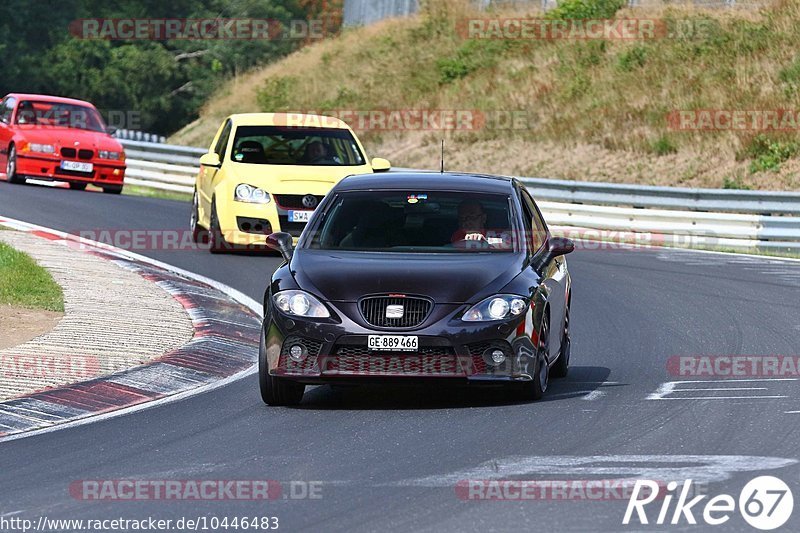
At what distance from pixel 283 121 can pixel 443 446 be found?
1282 centimetres

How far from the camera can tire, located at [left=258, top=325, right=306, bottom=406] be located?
10320 mm

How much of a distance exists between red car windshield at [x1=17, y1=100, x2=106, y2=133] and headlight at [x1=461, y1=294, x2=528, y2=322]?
66.0 ft

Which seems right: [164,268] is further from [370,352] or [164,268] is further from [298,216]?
[370,352]

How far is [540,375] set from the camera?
412 inches

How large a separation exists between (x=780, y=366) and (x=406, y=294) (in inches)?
145

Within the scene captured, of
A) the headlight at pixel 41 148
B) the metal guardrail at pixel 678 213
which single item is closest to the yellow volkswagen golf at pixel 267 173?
the metal guardrail at pixel 678 213

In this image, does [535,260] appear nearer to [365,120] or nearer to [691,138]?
[691,138]

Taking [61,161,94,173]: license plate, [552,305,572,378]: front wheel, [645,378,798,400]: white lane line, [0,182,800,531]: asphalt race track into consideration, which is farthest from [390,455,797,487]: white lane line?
[61,161,94,173]: license plate

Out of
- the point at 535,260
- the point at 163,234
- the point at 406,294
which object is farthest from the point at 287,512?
the point at 163,234

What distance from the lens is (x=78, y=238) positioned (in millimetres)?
20703

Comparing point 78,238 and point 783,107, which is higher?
point 783,107

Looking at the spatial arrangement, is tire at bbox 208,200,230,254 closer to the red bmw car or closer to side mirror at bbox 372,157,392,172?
side mirror at bbox 372,157,392,172

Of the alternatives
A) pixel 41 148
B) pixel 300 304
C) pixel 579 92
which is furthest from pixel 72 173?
pixel 300 304

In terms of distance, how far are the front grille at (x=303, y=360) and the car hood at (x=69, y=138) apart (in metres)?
18.8
